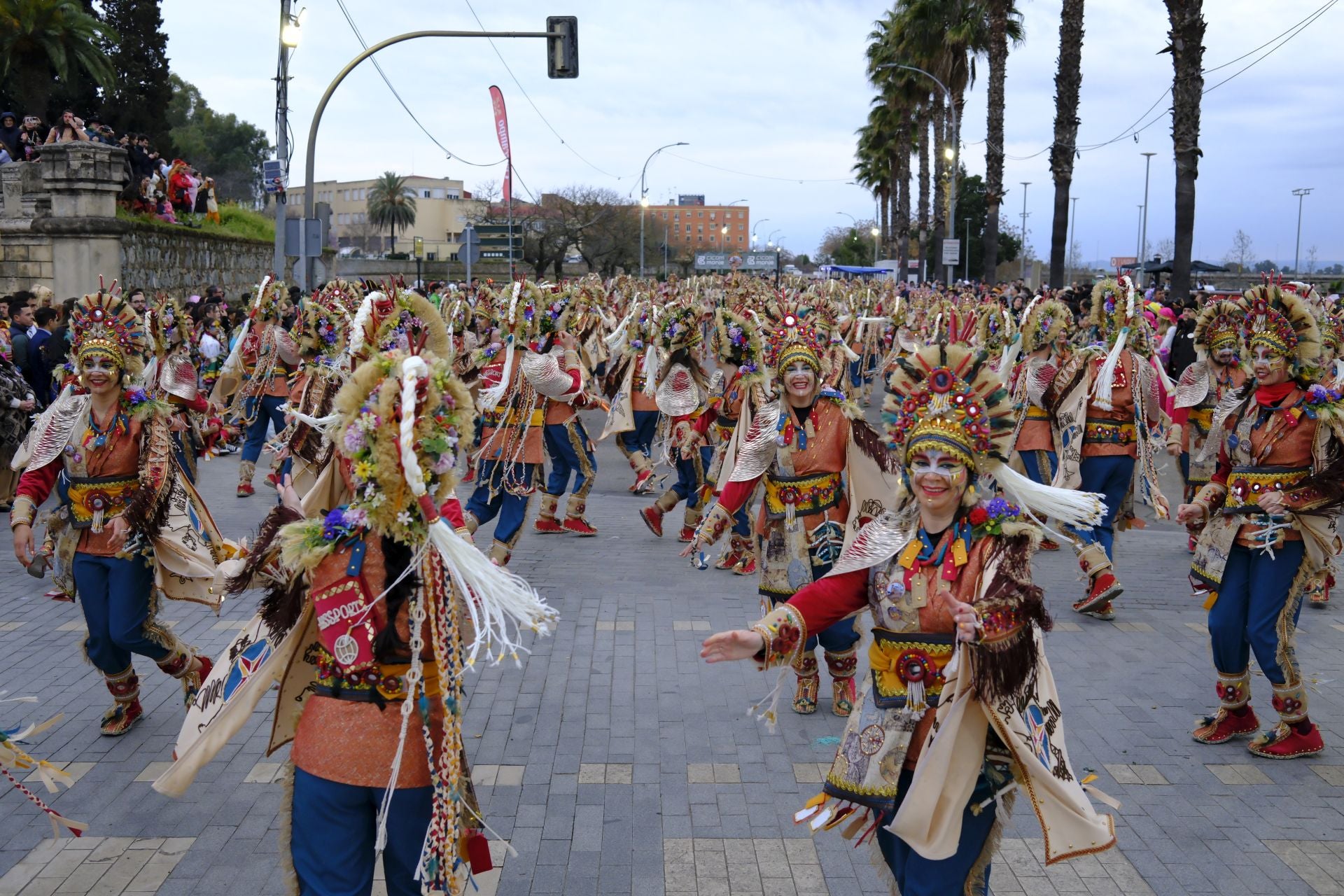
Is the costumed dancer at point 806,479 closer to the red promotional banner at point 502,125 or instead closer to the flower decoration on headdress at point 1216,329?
the flower decoration on headdress at point 1216,329

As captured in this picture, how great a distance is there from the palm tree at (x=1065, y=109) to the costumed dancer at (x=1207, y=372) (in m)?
14.6

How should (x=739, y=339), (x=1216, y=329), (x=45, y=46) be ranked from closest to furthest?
(x=1216, y=329)
(x=739, y=339)
(x=45, y=46)

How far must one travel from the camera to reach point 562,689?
7.00 metres

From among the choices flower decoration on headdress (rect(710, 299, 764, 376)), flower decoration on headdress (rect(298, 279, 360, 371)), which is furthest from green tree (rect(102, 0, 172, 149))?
flower decoration on headdress (rect(710, 299, 764, 376))

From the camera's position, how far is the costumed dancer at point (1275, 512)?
587cm

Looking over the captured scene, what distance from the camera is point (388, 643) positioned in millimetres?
3682

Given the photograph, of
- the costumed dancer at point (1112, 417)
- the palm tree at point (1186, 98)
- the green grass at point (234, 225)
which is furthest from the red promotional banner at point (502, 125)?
the costumed dancer at point (1112, 417)

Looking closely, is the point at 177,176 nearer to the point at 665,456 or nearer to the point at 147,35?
the point at 147,35

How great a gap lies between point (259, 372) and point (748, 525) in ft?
20.3

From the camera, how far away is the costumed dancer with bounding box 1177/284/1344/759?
19.3 ft

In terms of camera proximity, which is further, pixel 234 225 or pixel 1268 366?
pixel 234 225

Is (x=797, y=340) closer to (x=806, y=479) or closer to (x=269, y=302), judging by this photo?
(x=806, y=479)

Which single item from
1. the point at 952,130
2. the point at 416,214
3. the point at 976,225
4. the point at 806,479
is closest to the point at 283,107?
the point at 806,479

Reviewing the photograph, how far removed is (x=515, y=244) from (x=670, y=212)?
466 feet
